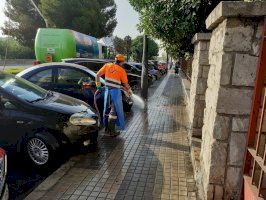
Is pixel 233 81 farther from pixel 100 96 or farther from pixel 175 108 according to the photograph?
pixel 175 108

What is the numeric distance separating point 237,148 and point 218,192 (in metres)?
0.63

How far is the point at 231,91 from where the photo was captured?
A: 140 inches

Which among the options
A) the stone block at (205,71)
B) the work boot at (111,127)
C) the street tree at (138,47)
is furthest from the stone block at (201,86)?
the street tree at (138,47)

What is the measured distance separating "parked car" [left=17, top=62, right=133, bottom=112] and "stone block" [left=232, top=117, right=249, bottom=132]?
563cm

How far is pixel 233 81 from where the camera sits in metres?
3.54

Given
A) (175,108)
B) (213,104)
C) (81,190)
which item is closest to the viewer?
(213,104)

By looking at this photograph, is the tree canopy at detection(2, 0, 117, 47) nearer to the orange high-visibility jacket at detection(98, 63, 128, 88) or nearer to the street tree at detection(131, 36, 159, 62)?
the street tree at detection(131, 36, 159, 62)

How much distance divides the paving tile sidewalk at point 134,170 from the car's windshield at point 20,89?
1.53 metres

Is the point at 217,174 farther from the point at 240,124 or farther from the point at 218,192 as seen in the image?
the point at 240,124

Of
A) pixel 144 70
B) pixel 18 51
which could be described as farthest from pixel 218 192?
pixel 18 51

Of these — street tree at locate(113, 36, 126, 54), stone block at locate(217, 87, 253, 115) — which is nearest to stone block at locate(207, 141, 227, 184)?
stone block at locate(217, 87, 253, 115)

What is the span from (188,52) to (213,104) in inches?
291

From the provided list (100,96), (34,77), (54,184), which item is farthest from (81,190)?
(34,77)

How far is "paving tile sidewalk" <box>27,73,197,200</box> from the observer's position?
455 centimetres
